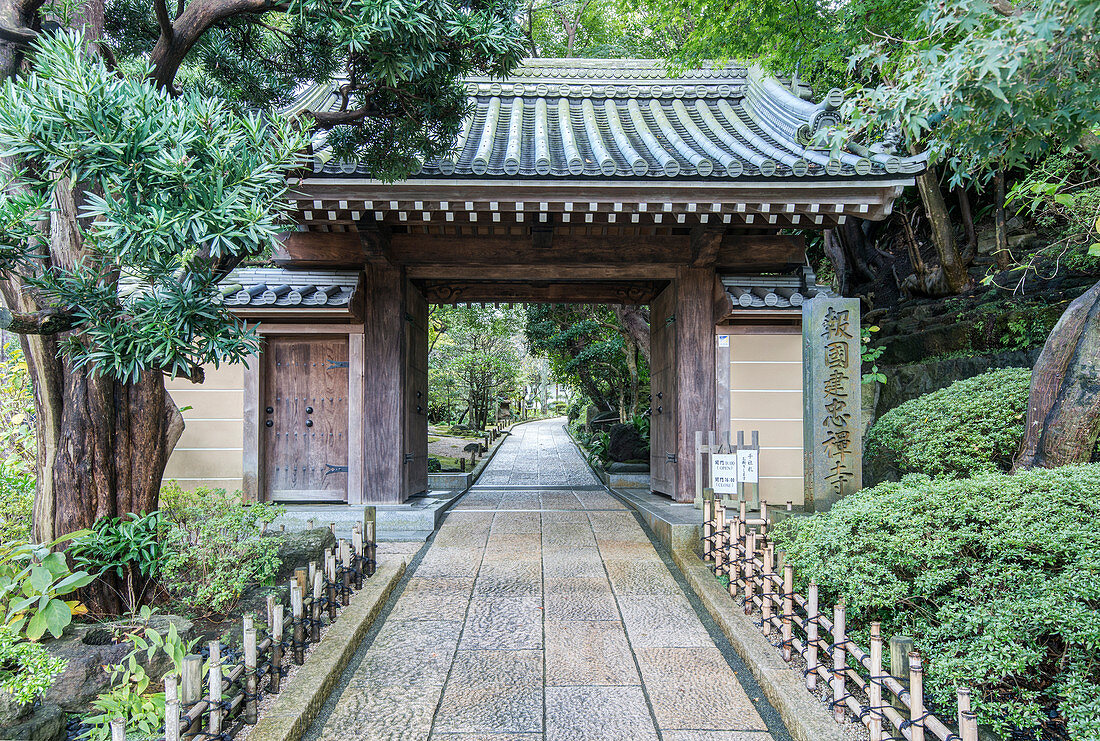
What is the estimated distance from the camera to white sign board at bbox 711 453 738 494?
5.25 metres

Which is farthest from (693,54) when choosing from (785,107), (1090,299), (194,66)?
(194,66)

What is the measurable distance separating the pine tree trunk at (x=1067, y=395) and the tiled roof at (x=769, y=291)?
2106 mm

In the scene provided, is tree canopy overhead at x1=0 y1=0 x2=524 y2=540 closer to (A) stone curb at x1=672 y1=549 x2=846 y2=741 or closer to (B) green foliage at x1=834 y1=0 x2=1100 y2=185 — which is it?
(B) green foliage at x1=834 y1=0 x2=1100 y2=185

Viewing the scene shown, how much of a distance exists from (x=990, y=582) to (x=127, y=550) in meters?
4.78

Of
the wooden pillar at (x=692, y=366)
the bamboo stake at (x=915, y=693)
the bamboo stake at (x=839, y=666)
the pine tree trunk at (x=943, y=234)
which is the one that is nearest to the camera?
the bamboo stake at (x=915, y=693)

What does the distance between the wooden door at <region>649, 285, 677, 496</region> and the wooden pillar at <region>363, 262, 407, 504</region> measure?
10.9 ft

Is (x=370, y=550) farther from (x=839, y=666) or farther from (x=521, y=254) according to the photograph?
(x=521, y=254)

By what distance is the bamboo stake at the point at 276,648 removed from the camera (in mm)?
2871

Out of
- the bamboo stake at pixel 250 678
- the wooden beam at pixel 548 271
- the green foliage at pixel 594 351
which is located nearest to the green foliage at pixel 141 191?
the bamboo stake at pixel 250 678

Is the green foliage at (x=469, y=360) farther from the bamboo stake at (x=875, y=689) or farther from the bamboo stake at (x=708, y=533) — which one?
the bamboo stake at (x=875, y=689)

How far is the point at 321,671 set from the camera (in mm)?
3068

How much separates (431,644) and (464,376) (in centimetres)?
1639

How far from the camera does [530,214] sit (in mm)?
6195

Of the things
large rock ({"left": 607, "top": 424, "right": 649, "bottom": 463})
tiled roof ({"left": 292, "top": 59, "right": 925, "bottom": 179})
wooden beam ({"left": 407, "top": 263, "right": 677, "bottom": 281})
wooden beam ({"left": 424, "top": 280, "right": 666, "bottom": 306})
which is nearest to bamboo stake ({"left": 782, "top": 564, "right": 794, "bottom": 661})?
tiled roof ({"left": 292, "top": 59, "right": 925, "bottom": 179})
